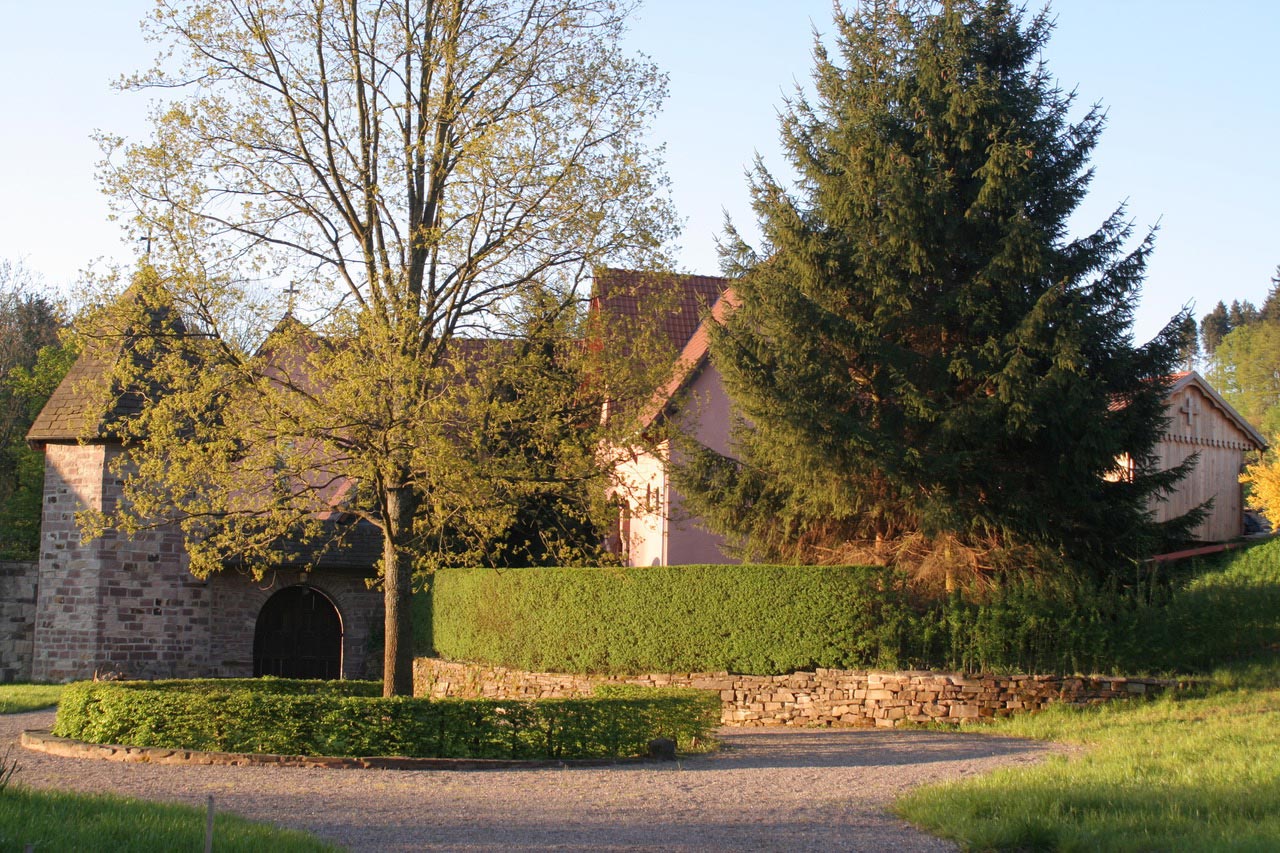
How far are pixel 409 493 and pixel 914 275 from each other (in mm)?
8004

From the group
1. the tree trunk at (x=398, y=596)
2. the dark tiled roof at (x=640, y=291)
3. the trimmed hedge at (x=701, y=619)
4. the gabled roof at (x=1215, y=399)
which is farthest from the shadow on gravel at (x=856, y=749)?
the gabled roof at (x=1215, y=399)

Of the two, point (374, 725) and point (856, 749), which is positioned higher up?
point (374, 725)

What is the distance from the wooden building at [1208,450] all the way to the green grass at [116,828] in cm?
2230

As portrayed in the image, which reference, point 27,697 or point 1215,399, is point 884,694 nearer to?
point 27,697

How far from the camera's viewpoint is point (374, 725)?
11766mm

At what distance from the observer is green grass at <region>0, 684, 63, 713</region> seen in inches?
711

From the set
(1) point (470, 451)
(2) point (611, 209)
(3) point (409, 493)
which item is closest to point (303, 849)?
(1) point (470, 451)

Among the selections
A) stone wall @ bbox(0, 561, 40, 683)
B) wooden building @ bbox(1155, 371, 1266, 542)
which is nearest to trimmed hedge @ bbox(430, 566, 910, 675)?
stone wall @ bbox(0, 561, 40, 683)

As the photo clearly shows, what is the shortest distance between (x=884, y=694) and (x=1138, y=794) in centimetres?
733

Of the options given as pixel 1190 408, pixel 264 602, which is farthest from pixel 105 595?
pixel 1190 408

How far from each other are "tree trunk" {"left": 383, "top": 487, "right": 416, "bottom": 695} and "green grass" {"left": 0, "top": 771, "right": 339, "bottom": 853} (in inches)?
267

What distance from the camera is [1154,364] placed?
1625 cm

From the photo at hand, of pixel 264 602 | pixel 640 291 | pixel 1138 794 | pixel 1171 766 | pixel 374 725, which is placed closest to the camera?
pixel 1138 794

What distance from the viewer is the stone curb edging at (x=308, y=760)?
1132 centimetres
